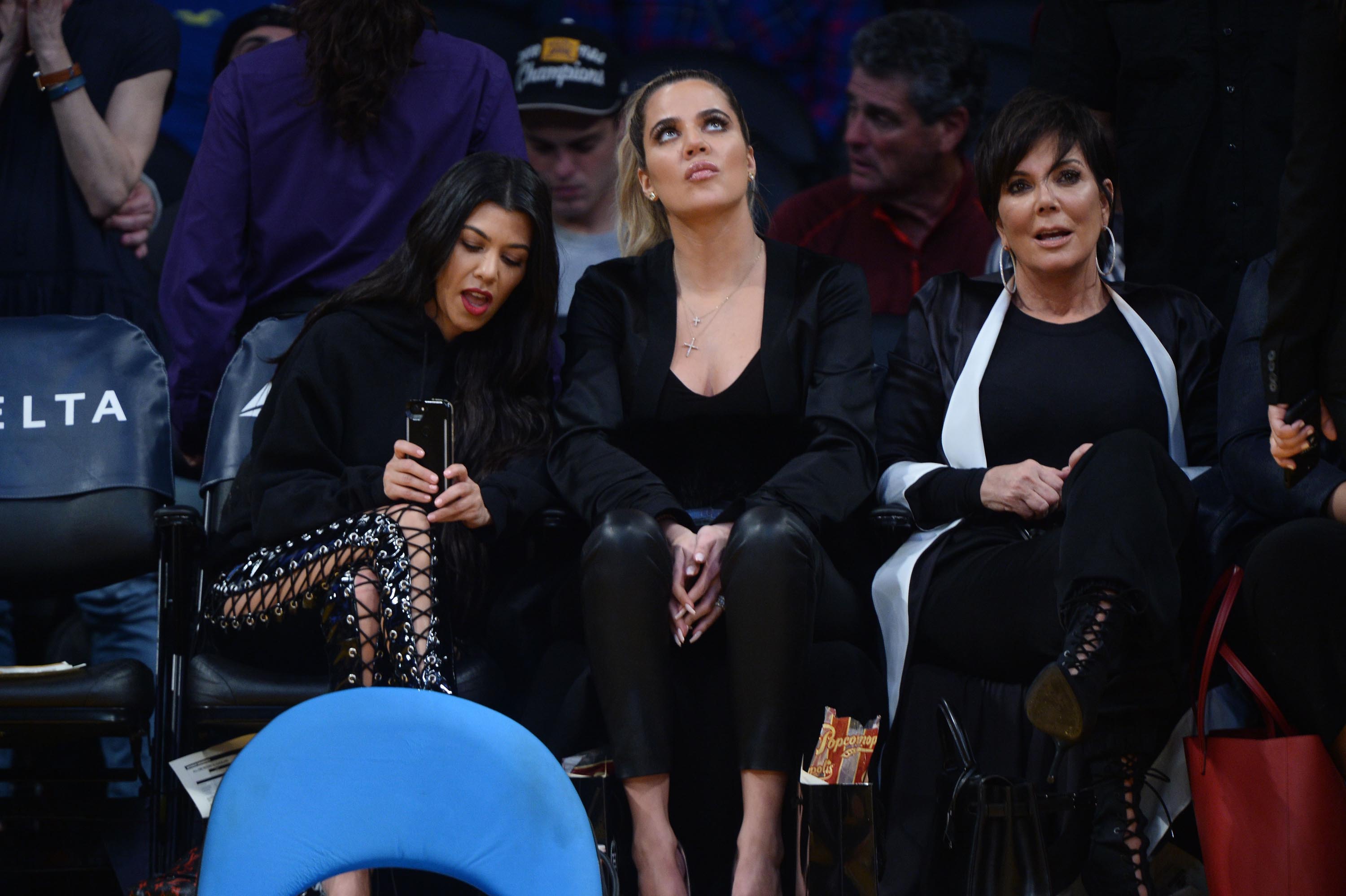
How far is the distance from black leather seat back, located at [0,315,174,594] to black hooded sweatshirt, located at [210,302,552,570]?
322 millimetres

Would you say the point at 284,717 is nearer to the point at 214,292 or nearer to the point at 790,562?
the point at 790,562

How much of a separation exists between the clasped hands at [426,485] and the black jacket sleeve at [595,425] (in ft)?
0.65

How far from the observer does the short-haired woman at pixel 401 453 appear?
7.13ft

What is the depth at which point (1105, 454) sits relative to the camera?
2109 millimetres

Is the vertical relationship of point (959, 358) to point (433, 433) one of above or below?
above

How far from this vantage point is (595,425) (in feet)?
8.26

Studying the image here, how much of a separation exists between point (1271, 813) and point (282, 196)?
7.05ft

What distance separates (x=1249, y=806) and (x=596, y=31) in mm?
2505

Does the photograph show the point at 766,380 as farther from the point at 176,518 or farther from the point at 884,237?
the point at 884,237

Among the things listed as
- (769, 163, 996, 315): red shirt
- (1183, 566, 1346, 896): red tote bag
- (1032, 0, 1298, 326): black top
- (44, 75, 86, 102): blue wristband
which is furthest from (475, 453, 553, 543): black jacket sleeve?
(44, 75, 86, 102): blue wristband

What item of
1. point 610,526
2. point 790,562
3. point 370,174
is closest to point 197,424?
point 370,174

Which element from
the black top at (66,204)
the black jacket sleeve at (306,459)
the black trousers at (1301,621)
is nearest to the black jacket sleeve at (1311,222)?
the black trousers at (1301,621)

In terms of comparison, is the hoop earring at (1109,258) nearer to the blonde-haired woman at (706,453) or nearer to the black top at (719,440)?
the blonde-haired woman at (706,453)

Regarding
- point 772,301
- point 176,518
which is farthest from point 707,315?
point 176,518
